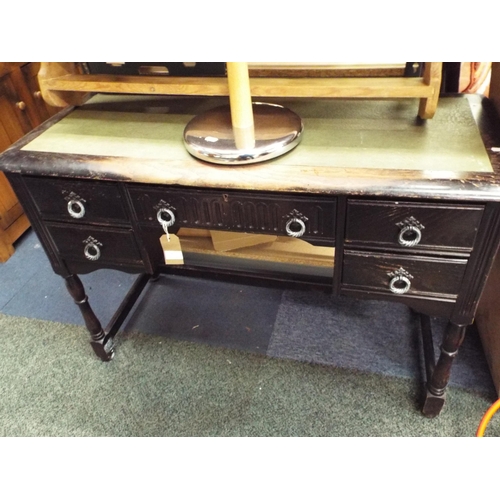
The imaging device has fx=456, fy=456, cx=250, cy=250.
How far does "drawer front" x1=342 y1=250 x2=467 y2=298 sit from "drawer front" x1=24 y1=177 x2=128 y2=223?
18.4 inches

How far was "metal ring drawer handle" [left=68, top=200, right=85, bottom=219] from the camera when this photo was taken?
927mm

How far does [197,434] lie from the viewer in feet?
3.71

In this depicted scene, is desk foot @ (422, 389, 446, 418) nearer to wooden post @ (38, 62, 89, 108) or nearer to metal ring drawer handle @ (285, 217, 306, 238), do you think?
metal ring drawer handle @ (285, 217, 306, 238)

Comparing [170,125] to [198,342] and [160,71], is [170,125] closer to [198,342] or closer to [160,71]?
[160,71]

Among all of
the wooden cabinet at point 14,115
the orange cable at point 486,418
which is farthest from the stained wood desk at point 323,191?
the wooden cabinet at point 14,115

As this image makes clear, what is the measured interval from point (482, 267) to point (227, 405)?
71 centimetres

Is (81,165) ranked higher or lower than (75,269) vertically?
higher

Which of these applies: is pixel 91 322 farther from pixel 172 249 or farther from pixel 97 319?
pixel 172 249

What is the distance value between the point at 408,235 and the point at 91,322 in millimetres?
874

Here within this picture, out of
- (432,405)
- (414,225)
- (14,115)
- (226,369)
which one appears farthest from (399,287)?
(14,115)

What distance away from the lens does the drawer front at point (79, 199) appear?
2.94ft

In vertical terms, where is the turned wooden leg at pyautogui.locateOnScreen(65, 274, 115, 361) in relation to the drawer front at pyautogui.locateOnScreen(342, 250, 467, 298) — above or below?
below

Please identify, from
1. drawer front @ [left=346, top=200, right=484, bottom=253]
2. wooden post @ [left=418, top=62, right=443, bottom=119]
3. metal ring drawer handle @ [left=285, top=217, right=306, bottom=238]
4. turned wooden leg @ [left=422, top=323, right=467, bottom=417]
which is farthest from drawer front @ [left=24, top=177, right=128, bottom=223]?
turned wooden leg @ [left=422, top=323, right=467, bottom=417]
